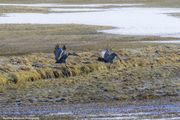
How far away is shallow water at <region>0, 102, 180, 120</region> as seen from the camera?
19.5 m

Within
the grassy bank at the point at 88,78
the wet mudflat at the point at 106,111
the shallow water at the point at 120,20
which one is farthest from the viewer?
the shallow water at the point at 120,20

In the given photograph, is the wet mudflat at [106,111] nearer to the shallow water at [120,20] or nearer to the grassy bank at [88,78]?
the grassy bank at [88,78]

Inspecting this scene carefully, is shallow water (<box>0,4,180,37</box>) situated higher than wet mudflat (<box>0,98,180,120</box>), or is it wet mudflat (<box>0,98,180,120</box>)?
wet mudflat (<box>0,98,180,120</box>)

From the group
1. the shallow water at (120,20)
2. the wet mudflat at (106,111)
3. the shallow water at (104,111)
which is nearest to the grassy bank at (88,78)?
the wet mudflat at (106,111)

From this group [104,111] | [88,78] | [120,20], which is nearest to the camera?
[104,111]

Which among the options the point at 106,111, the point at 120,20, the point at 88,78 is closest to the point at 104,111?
the point at 106,111

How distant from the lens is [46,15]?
64.9m

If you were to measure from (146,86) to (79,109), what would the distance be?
4.77 m

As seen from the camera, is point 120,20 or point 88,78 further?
point 120,20

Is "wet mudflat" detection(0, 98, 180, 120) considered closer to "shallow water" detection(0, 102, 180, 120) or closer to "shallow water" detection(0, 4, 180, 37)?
"shallow water" detection(0, 102, 180, 120)

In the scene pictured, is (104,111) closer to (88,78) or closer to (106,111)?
(106,111)

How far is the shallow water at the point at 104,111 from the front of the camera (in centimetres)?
1948

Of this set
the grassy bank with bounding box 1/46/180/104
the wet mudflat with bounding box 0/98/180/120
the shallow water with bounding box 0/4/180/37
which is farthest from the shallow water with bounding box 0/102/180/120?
the shallow water with bounding box 0/4/180/37

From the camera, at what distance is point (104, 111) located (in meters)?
20.5
